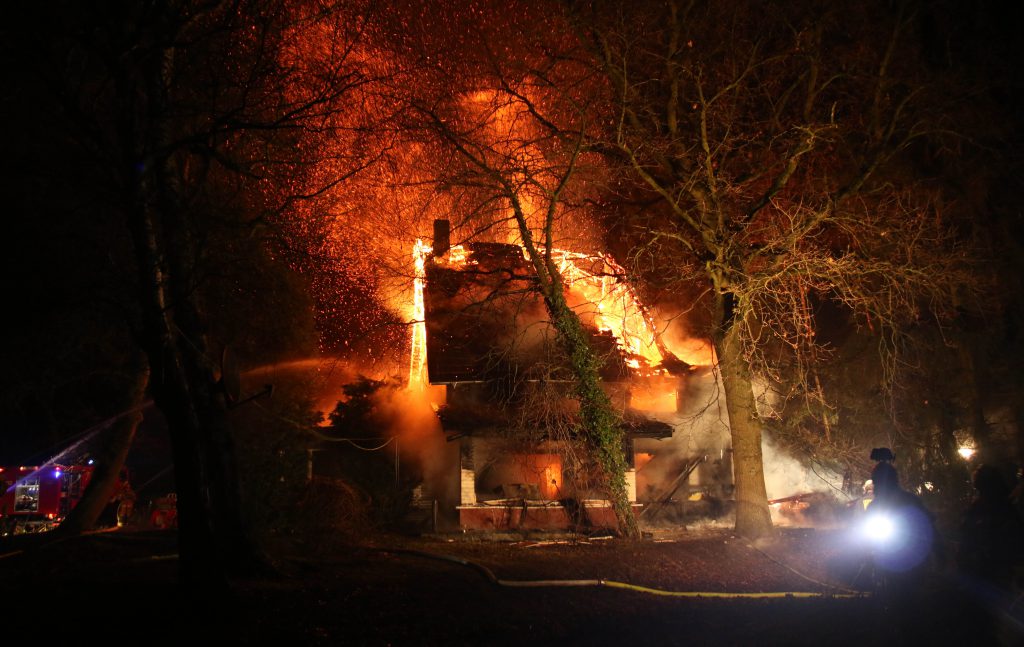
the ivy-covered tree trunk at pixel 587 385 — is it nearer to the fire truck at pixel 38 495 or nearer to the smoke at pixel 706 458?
the smoke at pixel 706 458

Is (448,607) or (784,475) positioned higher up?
(784,475)

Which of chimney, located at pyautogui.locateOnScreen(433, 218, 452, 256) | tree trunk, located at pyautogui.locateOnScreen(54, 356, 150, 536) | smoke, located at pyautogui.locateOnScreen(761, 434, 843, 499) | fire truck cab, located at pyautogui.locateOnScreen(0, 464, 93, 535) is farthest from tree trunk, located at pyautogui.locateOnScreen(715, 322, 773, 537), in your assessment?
fire truck cab, located at pyautogui.locateOnScreen(0, 464, 93, 535)

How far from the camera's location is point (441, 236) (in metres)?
16.4

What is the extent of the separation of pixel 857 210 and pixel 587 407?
8.06 meters

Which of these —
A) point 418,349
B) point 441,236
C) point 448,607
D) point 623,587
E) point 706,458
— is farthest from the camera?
point 418,349

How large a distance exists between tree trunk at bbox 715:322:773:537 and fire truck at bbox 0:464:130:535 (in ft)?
71.7

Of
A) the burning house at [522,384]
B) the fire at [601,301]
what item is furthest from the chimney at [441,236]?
the fire at [601,301]

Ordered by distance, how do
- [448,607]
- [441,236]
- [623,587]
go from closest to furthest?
[448,607]
[623,587]
[441,236]

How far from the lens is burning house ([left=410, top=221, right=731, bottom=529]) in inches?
609

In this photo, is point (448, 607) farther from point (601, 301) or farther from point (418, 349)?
point (418, 349)

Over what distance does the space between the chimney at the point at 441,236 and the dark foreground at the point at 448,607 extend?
7.50 metres

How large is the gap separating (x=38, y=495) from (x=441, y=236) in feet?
71.8

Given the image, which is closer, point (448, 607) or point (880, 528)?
point (880, 528)

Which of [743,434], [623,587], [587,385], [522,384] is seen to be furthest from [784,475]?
[623,587]
